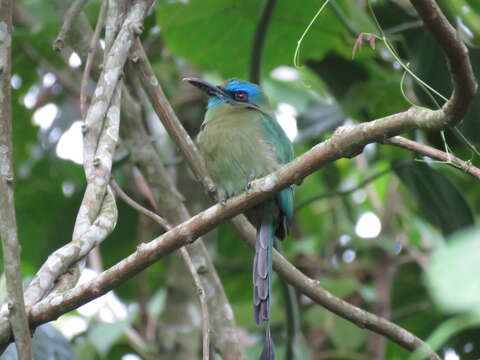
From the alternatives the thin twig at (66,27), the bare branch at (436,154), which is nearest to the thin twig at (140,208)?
the thin twig at (66,27)

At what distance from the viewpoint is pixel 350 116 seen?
151 inches

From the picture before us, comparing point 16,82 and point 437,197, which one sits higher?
point 16,82

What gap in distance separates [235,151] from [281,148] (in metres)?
0.20

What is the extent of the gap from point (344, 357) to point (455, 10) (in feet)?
6.87

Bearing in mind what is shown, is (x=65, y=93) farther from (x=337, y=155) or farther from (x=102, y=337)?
(x=337, y=155)

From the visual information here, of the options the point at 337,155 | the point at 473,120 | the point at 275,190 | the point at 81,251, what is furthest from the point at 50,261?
the point at 473,120

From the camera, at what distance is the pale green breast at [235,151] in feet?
9.53

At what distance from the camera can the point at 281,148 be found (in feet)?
10.0

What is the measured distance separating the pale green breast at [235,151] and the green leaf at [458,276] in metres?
2.19

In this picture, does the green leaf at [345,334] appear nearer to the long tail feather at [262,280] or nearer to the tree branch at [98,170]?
the long tail feather at [262,280]

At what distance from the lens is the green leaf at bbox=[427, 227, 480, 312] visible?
1.88 feet

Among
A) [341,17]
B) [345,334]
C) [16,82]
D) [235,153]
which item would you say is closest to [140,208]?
[235,153]

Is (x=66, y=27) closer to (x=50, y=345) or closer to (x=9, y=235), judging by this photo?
(x=9, y=235)

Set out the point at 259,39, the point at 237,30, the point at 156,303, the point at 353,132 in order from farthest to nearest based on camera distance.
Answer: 1. the point at 156,303
2. the point at 237,30
3. the point at 259,39
4. the point at 353,132
